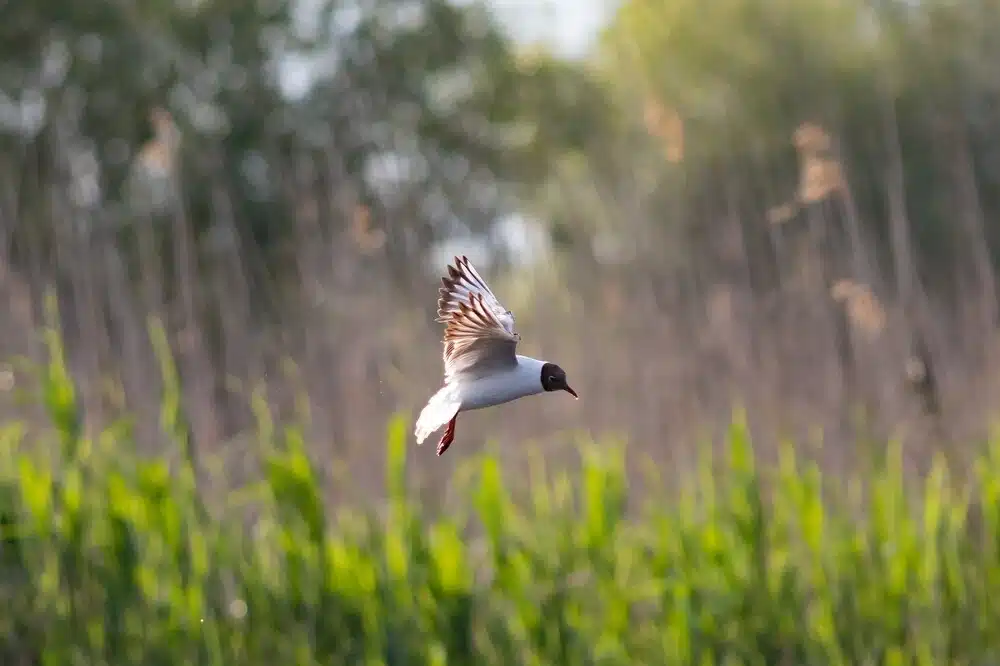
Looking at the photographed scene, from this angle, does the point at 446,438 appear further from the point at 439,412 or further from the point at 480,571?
the point at 480,571

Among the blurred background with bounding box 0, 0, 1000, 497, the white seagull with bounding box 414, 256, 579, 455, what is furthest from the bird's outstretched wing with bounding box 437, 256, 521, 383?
the blurred background with bounding box 0, 0, 1000, 497

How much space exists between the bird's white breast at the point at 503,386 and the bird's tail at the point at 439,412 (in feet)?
0.03

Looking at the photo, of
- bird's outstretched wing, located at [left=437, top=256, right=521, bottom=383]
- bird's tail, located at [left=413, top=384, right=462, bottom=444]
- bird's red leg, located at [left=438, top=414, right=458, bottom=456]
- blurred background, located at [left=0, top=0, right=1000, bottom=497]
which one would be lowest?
bird's red leg, located at [left=438, top=414, right=458, bottom=456]

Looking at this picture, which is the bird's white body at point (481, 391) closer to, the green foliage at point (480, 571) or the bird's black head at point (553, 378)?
the bird's black head at point (553, 378)

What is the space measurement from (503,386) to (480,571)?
3741 millimetres

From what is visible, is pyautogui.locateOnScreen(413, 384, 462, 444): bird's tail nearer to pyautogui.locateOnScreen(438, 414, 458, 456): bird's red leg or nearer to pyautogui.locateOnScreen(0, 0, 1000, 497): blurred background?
pyautogui.locateOnScreen(438, 414, 458, 456): bird's red leg

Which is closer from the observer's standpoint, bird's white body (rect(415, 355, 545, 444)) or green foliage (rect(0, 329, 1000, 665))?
bird's white body (rect(415, 355, 545, 444))

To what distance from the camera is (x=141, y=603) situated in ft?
15.3

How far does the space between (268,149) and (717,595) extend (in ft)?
28.9

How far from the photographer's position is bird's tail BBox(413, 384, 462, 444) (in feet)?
4.76

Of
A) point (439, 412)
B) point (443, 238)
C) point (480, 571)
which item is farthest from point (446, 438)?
point (443, 238)

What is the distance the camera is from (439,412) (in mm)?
1484

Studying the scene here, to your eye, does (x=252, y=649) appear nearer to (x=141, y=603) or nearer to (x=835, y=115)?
(x=141, y=603)

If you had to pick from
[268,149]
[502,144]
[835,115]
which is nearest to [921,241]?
[835,115]
